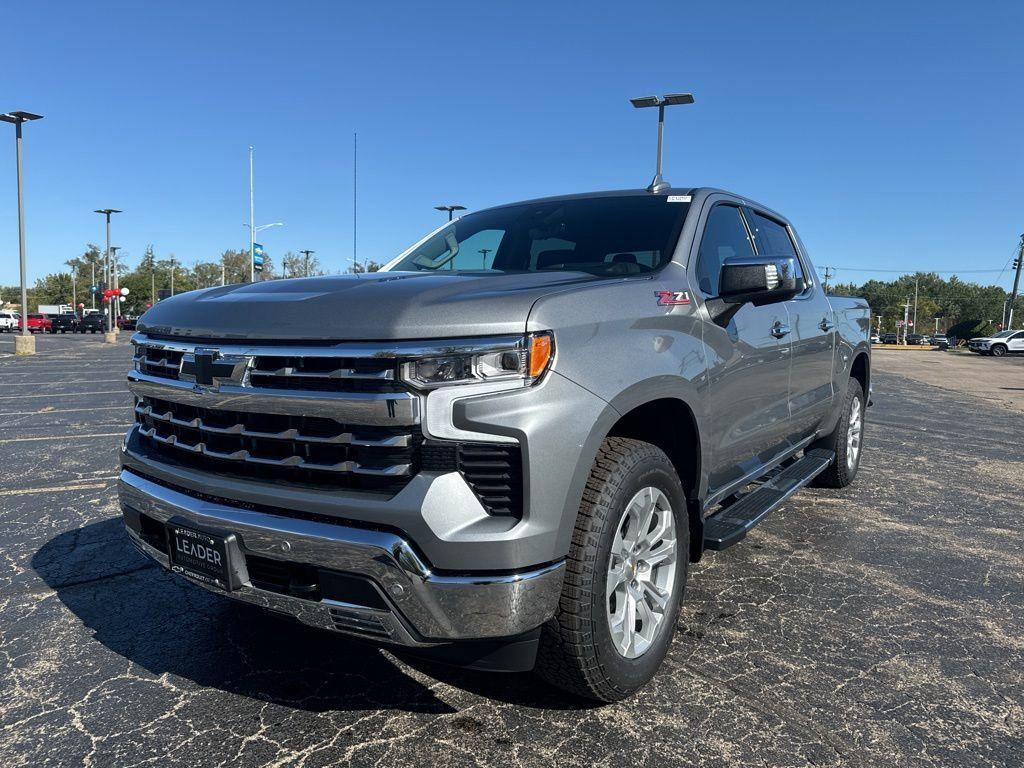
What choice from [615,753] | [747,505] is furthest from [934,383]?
[615,753]

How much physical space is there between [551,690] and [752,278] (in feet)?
5.80

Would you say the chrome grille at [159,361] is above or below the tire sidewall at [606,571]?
above

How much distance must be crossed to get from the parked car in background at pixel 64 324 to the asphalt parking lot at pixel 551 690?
186ft

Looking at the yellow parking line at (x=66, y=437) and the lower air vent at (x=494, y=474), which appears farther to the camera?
the yellow parking line at (x=66, y=437)

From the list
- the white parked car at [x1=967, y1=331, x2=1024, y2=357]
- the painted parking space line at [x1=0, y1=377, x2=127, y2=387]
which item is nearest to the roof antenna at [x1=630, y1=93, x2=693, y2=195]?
the painted parking space line at [x1=0, y1=377, x2=127, y2=387]

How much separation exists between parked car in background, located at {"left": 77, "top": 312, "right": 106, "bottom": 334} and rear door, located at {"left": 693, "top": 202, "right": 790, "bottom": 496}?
5849 cm

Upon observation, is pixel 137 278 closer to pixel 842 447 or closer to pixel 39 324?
pixel 39 324

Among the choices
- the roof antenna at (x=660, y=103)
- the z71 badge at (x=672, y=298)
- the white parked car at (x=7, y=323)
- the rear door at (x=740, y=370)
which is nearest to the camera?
the z71 badge at (x=672, y=298)

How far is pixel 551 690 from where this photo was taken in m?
2.65

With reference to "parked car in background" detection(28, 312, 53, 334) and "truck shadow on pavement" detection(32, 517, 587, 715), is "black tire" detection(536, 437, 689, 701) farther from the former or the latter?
"parked car in background" detection(28, 312, 53, 334)

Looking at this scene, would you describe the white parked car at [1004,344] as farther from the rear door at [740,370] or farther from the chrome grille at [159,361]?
the chrome grille at [159,361]

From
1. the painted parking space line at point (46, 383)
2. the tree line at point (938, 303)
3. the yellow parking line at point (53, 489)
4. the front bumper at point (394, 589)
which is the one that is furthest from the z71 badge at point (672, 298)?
the tree line at point (938, 303)

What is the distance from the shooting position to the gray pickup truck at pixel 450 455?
204 centimetres

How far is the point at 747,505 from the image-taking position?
3.65 m
